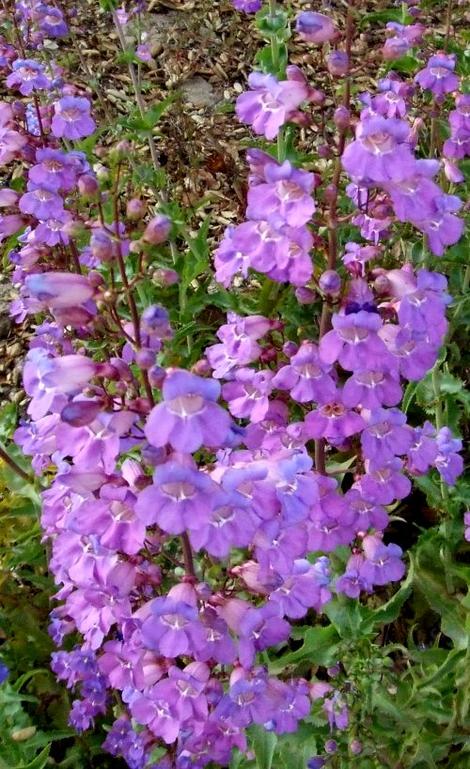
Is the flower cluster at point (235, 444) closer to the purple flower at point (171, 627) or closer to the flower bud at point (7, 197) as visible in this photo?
the purple flower at point (171, 627)

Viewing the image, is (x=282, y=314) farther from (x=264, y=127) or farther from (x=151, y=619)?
(x=151, y=619)

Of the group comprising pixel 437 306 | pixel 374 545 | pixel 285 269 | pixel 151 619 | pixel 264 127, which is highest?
pixel 264 127

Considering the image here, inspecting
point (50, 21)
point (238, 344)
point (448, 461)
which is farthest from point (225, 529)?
point (50, 21)

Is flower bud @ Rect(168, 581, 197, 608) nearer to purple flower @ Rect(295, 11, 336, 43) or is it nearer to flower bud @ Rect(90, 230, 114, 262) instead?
flower bud @ Rect(90, 230, 114, 262)

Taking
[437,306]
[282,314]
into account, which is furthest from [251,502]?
[282,314]

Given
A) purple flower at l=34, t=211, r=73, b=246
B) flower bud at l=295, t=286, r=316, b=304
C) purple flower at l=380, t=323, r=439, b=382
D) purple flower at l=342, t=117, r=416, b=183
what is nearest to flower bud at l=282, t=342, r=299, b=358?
flower bud at l=295, t=286, r=316, b=304

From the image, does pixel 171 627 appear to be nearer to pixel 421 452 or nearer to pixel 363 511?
pixel 363 511
